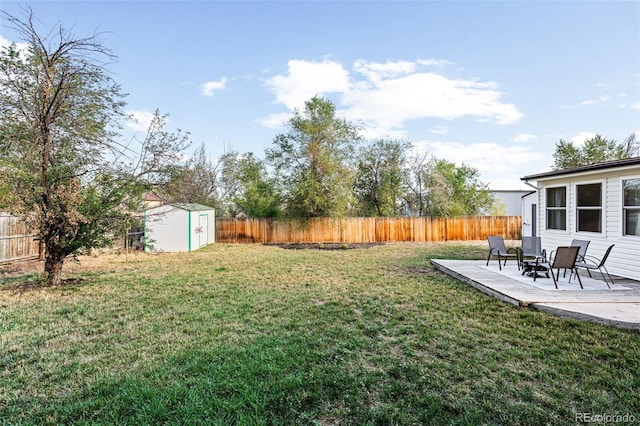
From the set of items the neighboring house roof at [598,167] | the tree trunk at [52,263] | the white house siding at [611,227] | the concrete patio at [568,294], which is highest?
the neighboring house roof at [598,167]

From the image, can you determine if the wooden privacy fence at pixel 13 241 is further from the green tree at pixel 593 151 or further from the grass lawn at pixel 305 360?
the green tree at pixel 593 151

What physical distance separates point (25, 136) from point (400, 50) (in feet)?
33.7

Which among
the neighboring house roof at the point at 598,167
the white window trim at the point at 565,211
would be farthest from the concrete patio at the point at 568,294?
the neighboring house roof at the point at 598,167

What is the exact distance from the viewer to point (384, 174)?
18.6 metres

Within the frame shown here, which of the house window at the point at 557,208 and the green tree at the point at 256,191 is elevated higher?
the green tree at the point at 256,191

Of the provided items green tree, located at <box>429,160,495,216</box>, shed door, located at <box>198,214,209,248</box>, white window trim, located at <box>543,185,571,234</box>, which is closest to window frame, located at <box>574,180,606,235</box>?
white window trim, located at <box>543,185,571,234</box>

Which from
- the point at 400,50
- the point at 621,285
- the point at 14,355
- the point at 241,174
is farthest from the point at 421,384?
the point at 241,174

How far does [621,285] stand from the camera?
211 inches

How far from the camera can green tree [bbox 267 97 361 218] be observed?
48.6 ft

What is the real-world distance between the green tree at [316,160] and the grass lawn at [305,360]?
975 cm

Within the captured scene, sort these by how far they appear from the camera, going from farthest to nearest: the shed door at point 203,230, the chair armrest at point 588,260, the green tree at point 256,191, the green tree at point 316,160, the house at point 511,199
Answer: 1. the house at point 511,199
2. the green tree at point 256,191
3. the green tree at point 316,160
4. the shed door at point 203,230
5. the chair armrest at point 588,260

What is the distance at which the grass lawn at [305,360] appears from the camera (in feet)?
6.98

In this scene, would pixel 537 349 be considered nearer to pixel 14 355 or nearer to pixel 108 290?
pixel 14 355

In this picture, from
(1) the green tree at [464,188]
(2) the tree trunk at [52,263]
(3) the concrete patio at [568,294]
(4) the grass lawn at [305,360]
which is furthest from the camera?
(1) the green tree at [464,188]
